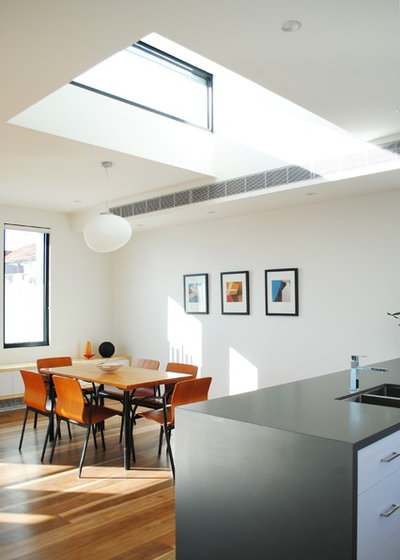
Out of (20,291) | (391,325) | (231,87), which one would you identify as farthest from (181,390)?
(20,291)

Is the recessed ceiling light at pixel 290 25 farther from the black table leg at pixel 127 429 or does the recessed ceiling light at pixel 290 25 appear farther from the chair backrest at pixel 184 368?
the chair backrest at pixel 184 368

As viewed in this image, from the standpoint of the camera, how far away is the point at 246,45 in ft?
8.56

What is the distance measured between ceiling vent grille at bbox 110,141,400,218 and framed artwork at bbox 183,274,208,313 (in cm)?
114

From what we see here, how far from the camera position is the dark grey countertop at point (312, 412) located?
1870 millimetres

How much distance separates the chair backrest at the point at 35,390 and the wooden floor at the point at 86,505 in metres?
0.44

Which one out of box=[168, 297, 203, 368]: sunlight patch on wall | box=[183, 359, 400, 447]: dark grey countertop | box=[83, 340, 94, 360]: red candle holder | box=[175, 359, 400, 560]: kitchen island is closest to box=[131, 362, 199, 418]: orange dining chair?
box=[168, 297, 203, 368]: sunlight patch on wall

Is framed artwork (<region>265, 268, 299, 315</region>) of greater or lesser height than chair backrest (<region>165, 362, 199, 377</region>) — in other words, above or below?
above

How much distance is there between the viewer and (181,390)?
156 inches

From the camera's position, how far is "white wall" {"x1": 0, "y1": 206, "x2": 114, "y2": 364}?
7133mm

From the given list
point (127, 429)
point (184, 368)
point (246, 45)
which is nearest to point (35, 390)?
point (127, 429)

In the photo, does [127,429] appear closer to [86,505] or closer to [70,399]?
[70,399]

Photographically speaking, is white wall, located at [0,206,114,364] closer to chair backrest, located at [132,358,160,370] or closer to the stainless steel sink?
chair backrest, located at [132,358,160,370]

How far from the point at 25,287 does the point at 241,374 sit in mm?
3277

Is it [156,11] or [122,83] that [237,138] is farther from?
[156,11]
